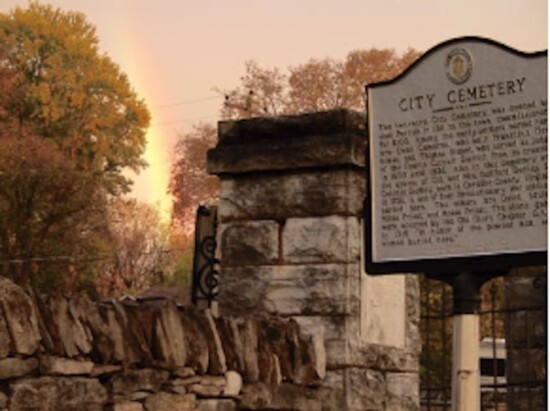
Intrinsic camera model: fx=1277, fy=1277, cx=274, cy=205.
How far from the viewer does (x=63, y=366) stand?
630 cm

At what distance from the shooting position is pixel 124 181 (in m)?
45.3

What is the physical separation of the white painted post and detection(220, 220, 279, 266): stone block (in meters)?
1.71

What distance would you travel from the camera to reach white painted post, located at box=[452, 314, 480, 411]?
7.48m

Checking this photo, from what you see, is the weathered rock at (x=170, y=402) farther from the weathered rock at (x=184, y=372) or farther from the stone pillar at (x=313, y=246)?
the stone pillar at (x=313, y=246)

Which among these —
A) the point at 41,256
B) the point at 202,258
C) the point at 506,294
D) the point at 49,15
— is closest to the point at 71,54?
the point at 49,15

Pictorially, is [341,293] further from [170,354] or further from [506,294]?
[506,294]

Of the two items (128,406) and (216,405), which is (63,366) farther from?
(216,405)

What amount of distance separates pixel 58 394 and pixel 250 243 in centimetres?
290

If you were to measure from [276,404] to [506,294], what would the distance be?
6256 mm

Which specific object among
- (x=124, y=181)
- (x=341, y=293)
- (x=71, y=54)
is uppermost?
(x=71, y=54)

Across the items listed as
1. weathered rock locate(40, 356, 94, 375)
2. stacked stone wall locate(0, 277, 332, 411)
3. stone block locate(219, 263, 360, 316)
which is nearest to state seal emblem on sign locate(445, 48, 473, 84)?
stone block locate(219, 263, 360, 316)

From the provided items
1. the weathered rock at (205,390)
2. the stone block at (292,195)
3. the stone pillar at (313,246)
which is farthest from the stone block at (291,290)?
the weathered rock at (205,390)

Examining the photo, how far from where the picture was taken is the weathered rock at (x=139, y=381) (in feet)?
22.0

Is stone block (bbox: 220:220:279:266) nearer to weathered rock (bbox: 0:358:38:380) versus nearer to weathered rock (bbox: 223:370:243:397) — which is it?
weathered rock (bbox: 223:370:243:397)
